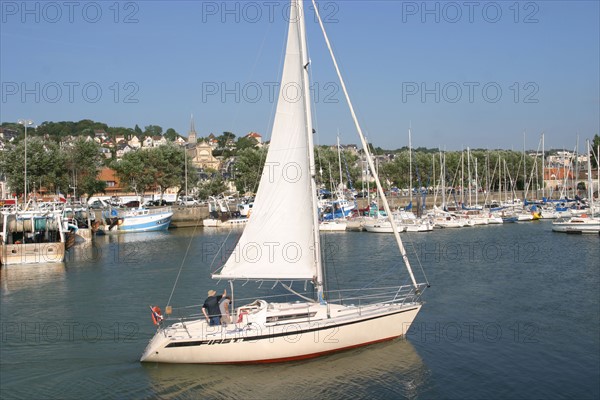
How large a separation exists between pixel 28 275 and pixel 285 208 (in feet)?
78.9

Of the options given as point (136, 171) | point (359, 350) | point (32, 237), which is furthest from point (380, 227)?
point (359, 350)

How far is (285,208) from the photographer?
20.4 m

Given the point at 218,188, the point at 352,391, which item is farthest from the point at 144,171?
the point at 352,391

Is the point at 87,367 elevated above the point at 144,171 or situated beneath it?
situated beneath

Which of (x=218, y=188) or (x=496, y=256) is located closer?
(x=496, y=256)

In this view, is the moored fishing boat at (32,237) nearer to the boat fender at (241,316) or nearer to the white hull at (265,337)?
the white hull at (265,337)

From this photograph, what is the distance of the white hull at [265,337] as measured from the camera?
1906 centimetres

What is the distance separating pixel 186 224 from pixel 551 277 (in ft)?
181

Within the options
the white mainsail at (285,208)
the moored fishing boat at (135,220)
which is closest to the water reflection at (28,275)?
the white mainsail at (285,208)

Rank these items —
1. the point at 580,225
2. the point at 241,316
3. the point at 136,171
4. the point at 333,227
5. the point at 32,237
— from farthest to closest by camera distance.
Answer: the point at 136,171 < the point at 333,227 < the point at 580,225 < the point at 32,237 < the point at 241,316

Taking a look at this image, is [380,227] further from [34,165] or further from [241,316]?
[241,316]

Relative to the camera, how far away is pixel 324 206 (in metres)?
83.5

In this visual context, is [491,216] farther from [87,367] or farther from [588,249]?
[87,367]

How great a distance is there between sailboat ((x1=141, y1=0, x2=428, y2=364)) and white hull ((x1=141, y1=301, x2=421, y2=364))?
0.03m
